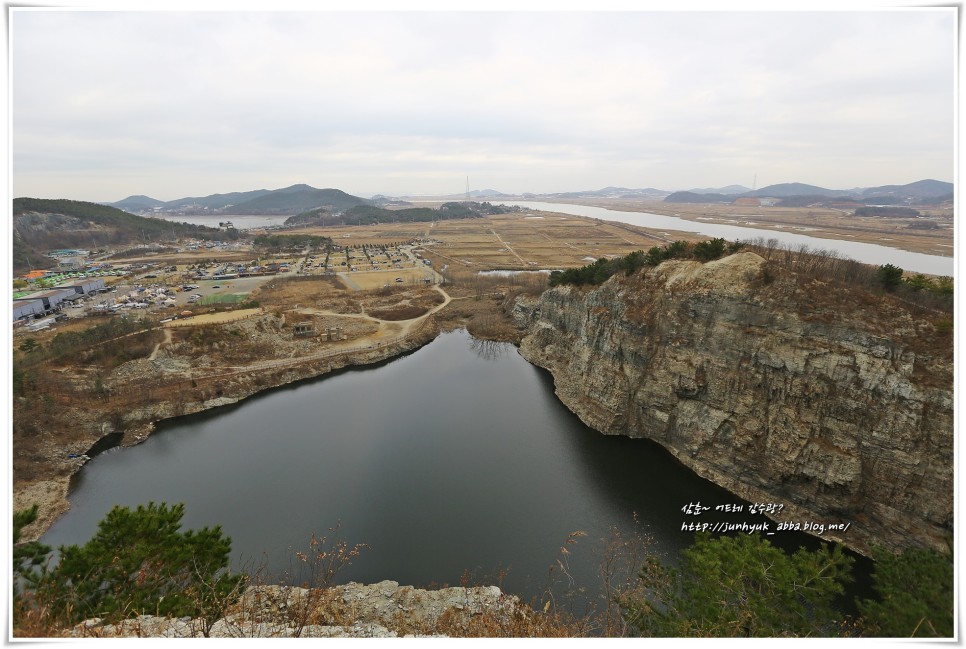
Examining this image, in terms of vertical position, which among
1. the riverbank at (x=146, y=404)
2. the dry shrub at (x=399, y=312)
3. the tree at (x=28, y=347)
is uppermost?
the tree at (x=28, y=347)

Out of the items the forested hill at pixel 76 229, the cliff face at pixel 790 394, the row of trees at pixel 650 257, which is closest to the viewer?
the cliff face at pixel 790 394

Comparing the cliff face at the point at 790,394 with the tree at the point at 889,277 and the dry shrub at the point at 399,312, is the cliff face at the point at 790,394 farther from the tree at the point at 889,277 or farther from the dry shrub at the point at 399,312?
the dry shrub at the point at 399,312

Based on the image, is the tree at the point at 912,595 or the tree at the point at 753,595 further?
the tree at the point at 753,595

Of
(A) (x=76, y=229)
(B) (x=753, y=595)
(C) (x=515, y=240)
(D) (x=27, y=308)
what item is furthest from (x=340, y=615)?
(A) (x=76, y=229)

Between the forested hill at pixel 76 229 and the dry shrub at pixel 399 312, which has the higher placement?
the forested hill at pixel 76 229

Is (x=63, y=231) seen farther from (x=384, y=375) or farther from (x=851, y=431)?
(x=851, y=431)

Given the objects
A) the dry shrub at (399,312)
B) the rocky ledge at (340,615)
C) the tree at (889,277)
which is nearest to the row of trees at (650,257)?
the tree at (889,277)

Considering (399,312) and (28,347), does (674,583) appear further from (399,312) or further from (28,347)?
(28,347)

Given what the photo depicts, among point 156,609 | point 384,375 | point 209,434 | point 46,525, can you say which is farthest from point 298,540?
point 384,375
